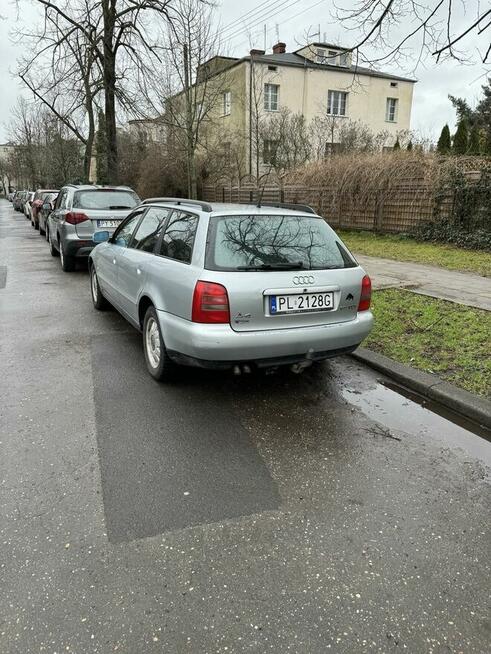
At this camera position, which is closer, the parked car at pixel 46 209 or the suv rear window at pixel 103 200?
the suv rear window at pixel 103 200

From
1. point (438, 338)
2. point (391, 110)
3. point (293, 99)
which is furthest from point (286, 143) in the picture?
point (438, 338)

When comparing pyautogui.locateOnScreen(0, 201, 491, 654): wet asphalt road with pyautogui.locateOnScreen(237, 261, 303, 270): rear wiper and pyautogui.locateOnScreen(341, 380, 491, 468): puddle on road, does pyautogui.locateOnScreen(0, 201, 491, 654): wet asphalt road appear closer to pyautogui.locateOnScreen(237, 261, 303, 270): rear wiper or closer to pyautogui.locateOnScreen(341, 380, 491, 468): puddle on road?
pyautogui.locateOnScreen(341, 380, 491, 468): puddle on road

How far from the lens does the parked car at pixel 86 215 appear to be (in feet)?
32.0

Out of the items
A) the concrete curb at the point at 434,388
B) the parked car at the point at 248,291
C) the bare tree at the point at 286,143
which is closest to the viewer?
the parked car at the point at 248,291

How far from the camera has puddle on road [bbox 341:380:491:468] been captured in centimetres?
354

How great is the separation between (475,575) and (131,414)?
2613 millimetres

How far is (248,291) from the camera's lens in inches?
144

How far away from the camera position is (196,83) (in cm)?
1906

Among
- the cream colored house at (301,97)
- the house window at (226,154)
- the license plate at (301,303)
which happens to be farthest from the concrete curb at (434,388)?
the cream colored house at (301,97)

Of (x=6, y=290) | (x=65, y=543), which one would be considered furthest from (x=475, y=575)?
(x=6, y=290)

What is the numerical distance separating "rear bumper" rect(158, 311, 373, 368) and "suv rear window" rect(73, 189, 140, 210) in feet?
22.2

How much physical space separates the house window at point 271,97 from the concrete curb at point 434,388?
32966 mm

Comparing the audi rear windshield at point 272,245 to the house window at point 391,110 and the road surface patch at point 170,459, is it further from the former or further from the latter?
the house window at point 391,110

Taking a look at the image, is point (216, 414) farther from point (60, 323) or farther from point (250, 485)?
Answer: point (60, 323)
